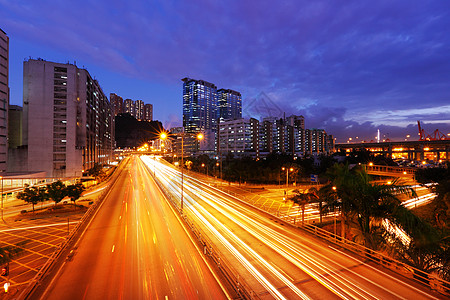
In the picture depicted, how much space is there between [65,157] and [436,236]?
89.1m

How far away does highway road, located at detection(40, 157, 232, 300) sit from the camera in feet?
38.0

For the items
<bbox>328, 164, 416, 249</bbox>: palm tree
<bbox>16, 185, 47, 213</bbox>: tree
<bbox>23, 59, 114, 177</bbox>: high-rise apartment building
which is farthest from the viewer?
<bbox>23, 59, 114, 177</bbox>: high-rise apartment building

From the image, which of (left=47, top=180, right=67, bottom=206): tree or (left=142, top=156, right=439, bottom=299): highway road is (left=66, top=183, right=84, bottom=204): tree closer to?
(left=47, top=180, right=67, bottom=206): tree

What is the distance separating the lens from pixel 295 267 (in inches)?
548

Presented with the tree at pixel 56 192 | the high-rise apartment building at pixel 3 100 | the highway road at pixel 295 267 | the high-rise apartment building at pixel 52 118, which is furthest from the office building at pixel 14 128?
the highway road at pixel 295 267

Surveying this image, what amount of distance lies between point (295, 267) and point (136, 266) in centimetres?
1030

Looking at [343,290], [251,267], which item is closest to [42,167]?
[251,267]

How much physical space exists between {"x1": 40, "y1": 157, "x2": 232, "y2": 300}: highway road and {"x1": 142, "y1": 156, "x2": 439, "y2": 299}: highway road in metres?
2.47

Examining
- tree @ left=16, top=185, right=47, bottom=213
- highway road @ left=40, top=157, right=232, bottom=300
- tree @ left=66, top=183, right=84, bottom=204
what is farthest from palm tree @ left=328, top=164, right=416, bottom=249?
tree @ left=16, top=185, right=47, bottom=213

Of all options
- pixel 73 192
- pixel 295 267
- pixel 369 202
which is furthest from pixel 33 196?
pixel 369 202

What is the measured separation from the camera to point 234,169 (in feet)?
198

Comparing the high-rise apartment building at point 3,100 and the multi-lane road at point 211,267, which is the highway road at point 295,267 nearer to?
the multi-lane road at point 211,267

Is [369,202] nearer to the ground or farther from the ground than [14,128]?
nearer to the ground

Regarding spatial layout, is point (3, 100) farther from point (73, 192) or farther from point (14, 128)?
point (73, 192)
